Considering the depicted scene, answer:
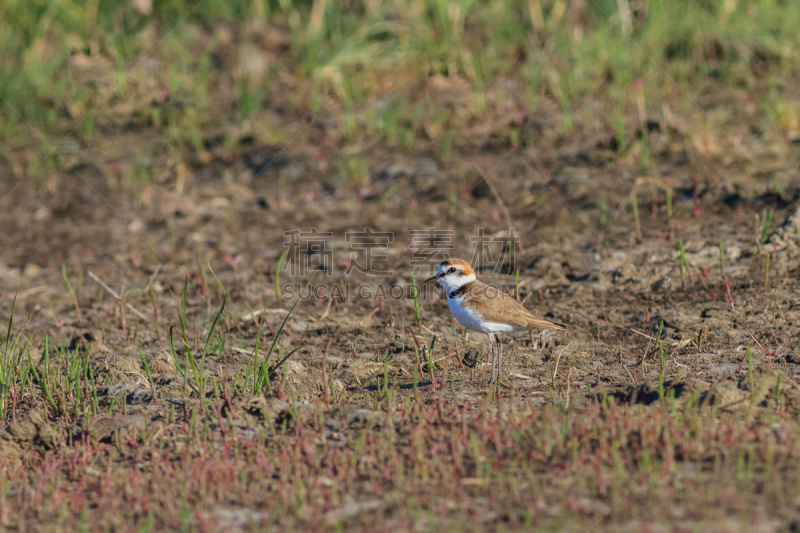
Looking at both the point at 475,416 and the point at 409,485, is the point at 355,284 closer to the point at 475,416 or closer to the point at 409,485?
the point at 475,416

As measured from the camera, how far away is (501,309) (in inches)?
226

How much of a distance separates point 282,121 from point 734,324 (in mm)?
6715

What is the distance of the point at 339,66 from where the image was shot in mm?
10641

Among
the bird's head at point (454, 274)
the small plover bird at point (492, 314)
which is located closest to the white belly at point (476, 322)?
the small plover bird at point (492, 314)

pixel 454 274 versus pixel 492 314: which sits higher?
pixel 454 274

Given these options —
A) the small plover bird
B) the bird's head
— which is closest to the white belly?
the small plover bird

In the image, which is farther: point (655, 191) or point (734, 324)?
point (655, 191)

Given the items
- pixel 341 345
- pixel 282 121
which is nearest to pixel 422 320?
pixel 341 345

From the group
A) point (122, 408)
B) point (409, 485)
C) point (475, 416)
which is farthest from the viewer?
point (122, 408)

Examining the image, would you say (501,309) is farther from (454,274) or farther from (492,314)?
(454,274)

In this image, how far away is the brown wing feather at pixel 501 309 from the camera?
5.68 meters

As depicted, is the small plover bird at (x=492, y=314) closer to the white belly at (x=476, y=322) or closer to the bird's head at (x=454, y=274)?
the white belly at (x=476, y=322)

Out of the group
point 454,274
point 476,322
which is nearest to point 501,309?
point 476,322

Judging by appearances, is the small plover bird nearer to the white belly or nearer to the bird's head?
the white belly
